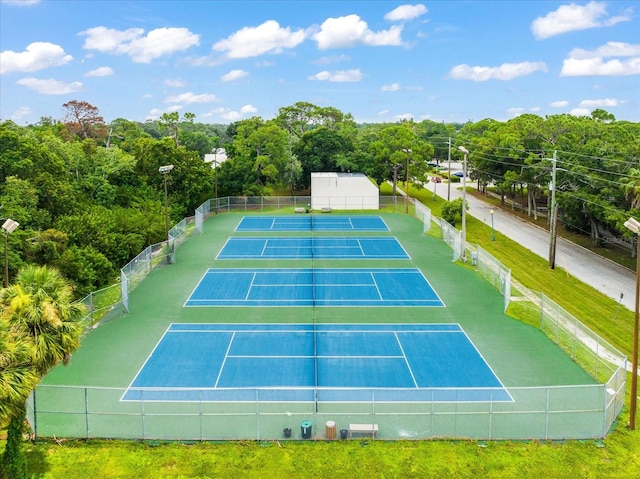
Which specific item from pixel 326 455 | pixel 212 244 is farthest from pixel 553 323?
pixel 212 244

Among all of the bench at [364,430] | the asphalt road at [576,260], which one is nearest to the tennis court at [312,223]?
the asphalt road at [576,260]

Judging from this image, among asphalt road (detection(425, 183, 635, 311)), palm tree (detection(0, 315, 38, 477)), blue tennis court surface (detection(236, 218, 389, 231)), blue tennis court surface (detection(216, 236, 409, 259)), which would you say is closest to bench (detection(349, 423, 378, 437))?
palm tree (detection(0, 315, 38, 477))

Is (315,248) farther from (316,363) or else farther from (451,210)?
(316,363)

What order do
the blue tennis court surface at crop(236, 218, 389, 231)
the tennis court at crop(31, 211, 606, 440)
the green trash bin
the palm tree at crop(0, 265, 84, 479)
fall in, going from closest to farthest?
A: the palm tree at crop(0, 265, 84, 479)
the green trash bin
the tennis court at crop(31, 211, 606, 440)
the blue tennis court surface at crop(236, 218, 389, 231)

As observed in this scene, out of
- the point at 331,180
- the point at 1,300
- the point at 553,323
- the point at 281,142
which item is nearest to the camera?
the point at 1,300

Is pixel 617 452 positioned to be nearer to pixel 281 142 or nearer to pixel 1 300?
pixel 1 300

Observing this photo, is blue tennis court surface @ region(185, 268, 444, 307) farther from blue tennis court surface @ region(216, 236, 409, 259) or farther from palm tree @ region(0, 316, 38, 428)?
palm tree @ region(0, 316, 38, 428)
